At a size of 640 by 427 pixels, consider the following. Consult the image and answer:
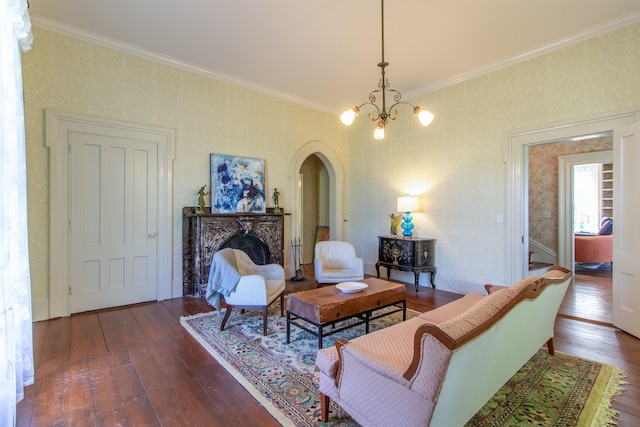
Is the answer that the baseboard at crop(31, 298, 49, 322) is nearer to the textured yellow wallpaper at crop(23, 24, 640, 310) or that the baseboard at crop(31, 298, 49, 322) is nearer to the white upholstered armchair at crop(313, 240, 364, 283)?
the textured yellow wallpaper at crop(23, 24, 640, 310)

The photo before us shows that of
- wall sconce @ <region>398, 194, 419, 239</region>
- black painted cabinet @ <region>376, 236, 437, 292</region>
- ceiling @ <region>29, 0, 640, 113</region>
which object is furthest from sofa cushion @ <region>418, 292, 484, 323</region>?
ceiling @ <region>29, 0, 640, 113</region>

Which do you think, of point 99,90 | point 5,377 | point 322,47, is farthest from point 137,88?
point 5,377

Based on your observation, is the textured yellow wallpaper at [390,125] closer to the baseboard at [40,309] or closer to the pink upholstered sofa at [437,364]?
the baseboard at [40,309]

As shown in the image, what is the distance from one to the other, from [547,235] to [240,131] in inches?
257

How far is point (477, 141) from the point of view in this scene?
4.72 metres

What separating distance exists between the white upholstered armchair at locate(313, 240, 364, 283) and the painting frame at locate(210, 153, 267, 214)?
1372 mm

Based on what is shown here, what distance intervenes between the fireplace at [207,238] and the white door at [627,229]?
451cm

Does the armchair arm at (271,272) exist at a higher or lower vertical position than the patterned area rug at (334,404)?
higher

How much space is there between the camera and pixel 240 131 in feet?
16.9

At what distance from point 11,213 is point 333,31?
11.3 feet

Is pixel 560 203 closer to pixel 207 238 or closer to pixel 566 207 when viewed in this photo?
pixel 566 207

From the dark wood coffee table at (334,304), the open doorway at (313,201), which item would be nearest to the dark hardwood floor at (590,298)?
the dark wood coffee table at (334,304)

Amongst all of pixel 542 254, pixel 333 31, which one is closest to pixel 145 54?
pixel 333 31

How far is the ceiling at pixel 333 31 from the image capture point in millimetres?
3213
